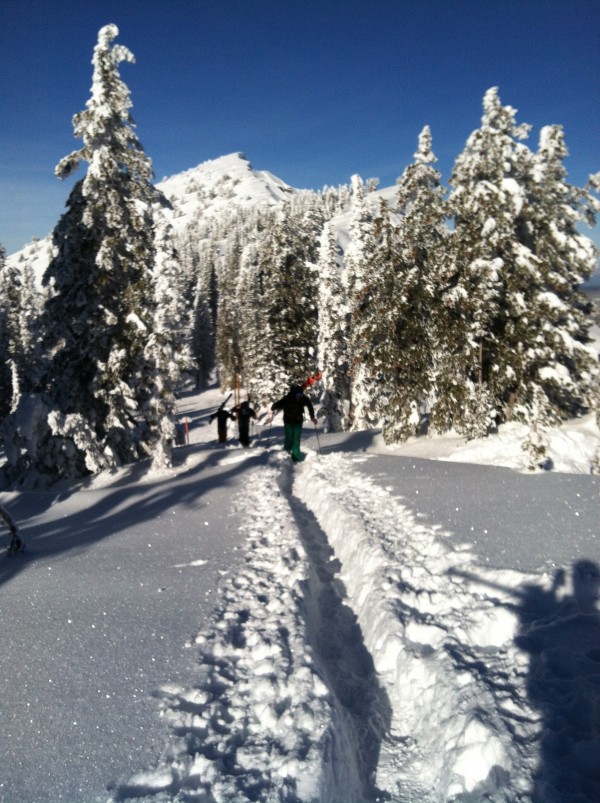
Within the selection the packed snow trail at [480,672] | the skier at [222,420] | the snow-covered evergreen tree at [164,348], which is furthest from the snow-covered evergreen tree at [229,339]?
the packed snow trail at [480,672]

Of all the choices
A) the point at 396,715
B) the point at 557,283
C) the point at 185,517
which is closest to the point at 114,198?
the point at 185,517

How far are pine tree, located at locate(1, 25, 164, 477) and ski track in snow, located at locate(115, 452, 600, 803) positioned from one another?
1111 centimetres

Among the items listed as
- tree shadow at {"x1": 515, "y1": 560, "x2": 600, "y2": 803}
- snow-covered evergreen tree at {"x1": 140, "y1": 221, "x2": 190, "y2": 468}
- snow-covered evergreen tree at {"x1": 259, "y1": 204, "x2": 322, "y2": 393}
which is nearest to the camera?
tree shadow at {"x1": 515, "y1": 560, "x2": 600, "y2": 803}

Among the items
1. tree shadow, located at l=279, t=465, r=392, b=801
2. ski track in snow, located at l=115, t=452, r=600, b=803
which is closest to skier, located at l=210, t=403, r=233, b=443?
tree shadow, located at l=279, t=465, r=392, b=801

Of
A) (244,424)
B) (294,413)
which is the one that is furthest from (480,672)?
(244,424)

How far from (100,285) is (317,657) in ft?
47.2

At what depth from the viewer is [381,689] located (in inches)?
181

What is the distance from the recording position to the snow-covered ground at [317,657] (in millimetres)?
3207

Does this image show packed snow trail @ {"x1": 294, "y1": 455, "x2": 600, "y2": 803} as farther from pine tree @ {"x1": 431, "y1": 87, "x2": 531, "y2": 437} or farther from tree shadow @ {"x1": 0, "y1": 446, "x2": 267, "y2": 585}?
pine tree @ {"x1": 431, "y1": 87, "x2": 531, "y2": 437}

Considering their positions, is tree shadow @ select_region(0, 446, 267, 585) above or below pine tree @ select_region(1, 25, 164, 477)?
below

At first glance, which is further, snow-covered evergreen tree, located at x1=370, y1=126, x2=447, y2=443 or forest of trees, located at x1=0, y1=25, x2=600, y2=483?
snow-covered evergreen tree, located at x1=370, y1=126, x2=447, y2=443

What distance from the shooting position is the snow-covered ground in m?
3.21

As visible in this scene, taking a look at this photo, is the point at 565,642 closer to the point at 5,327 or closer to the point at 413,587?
the point at 413,587

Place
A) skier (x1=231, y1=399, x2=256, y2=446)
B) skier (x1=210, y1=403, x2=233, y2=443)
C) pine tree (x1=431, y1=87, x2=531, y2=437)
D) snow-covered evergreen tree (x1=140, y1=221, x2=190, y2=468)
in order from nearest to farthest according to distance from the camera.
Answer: snow-covered evergreen tree (x1=140, y1=221, x2=190, y2=468) → pine tree (x1=431, y1=87, x2=531, y2=437) → skier (x1=231, y1=399, x2=256, y2=446) → skier (x1=210, y1=403, x2=233, y2=443)
